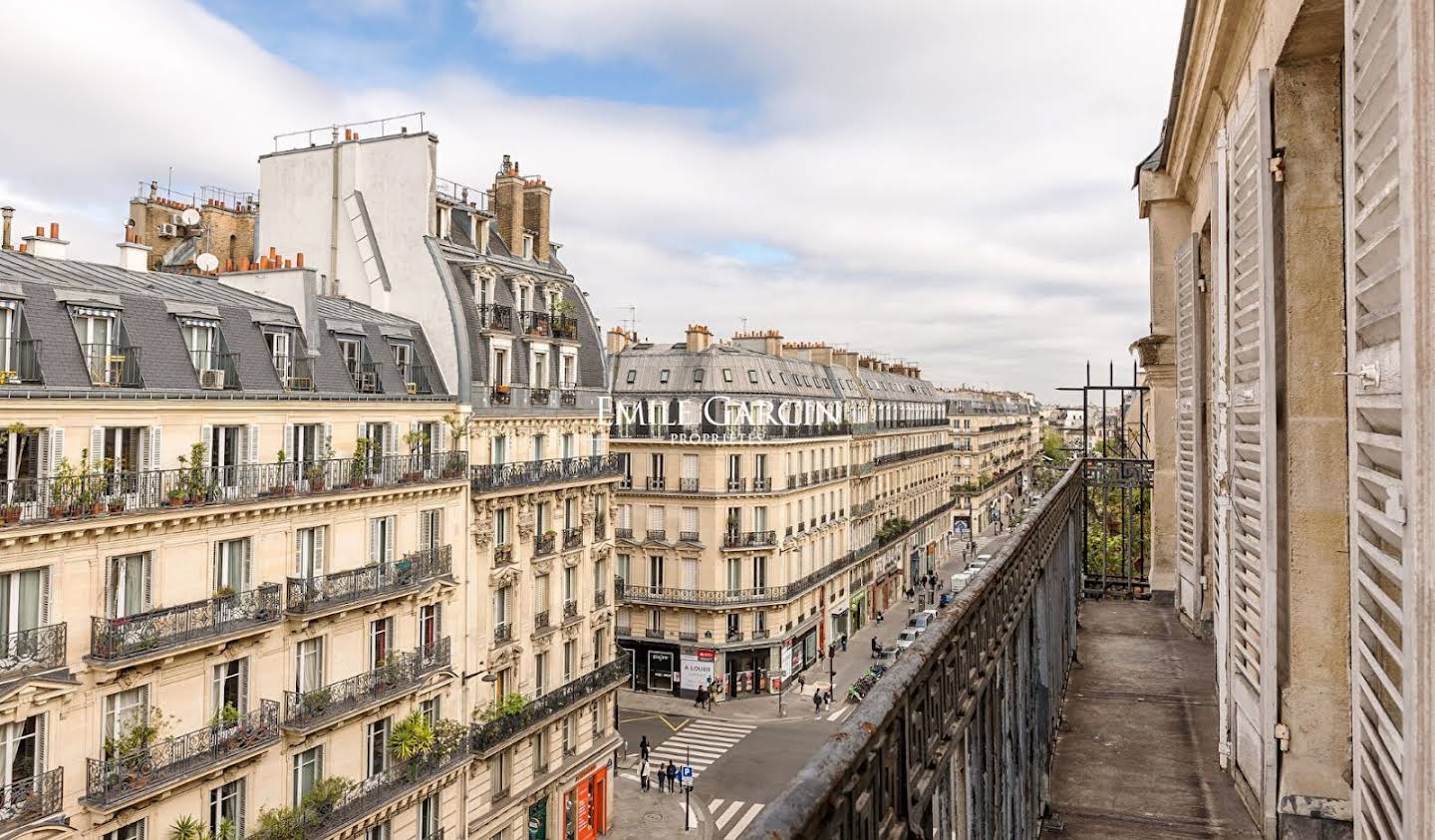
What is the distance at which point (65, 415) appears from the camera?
1584 centimetres

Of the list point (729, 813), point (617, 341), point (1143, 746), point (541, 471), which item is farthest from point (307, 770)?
point (617, 341)

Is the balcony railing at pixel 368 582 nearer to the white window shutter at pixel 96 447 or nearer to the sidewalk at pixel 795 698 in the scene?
the white window shutter at pixel 96 447

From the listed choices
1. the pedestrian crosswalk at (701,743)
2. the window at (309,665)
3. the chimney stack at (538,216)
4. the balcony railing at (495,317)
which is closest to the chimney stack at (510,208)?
the chimney stack at (538,216)

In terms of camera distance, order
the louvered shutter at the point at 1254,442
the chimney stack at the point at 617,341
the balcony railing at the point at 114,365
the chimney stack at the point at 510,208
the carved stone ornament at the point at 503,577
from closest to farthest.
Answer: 1. the louvered shutter at the point at 1254,442
2. the balcony railing at the point at 114,365
3. the carved stone ornament at the point at 503,577
4. the chimney stack at the point at 510,208
5. the chimney stack at the point at 617,341

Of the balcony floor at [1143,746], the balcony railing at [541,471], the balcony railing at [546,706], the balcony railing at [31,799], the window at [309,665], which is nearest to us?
the balcony floor at [1143,746]

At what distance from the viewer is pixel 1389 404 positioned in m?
3.13

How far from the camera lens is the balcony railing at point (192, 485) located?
15195mm

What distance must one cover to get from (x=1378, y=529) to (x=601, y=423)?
29292 mm

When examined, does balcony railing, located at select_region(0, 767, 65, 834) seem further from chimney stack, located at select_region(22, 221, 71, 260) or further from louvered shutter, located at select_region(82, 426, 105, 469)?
chimney stack, located at select_region(22, 221, 71, 260)

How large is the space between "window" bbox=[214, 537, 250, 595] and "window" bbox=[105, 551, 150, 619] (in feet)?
4.68

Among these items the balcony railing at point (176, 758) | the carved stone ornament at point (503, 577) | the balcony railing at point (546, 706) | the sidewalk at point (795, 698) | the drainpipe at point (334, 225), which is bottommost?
the sidewalk at point (795, 698)

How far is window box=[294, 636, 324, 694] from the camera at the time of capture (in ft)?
65.6

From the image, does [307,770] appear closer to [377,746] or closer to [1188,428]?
[377,746]

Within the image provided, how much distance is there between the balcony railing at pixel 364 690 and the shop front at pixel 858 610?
3454 cm
